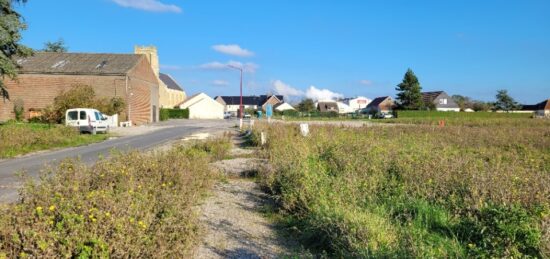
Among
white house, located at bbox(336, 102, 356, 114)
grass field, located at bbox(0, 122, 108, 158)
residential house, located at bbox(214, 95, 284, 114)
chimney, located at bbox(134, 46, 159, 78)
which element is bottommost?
grass field, located at bbox(0, 122, 108, 158)

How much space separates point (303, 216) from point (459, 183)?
2.44 meters

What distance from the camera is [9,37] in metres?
21.2

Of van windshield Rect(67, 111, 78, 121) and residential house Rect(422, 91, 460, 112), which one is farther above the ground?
residential house Rect(422, 91, 460, 112)

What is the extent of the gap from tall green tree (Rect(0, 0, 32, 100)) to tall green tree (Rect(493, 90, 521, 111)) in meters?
90.2

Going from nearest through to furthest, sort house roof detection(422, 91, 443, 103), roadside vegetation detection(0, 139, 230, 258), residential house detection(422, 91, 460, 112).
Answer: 1. roadside vegetation detection(0, 139, 230, 258)
2. house roof detection(422, 91, 443, 103)
3. residential house detection(422, 91, 460, 112)

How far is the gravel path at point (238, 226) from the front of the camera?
5.30 meters

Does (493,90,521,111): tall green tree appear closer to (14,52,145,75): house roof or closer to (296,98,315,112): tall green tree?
(296,98,315,112): tall green tree

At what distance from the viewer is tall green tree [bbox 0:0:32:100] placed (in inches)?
832

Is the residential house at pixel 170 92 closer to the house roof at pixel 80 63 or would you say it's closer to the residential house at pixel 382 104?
the house roof at pixel 80 63

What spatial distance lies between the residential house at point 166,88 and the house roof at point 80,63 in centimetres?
1739

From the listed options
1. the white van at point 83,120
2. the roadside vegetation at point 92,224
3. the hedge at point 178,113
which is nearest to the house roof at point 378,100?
the hedge at point 178,113

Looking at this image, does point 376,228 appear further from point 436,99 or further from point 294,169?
point 436,99

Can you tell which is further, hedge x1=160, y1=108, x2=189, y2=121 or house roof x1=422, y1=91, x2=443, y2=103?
house roof x1=422, y1=91, x2=443, y2=103

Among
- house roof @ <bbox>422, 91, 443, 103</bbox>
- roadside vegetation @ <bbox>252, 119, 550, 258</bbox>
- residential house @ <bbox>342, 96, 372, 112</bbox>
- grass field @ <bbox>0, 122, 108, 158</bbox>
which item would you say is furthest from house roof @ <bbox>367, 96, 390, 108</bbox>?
roadside vegetation @ <bbox>252, 119, 550, 258</bbox>
